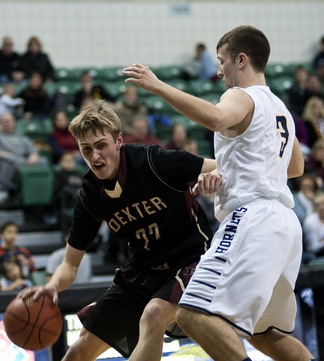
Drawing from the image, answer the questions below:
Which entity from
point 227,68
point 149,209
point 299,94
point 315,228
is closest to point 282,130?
point 227,68

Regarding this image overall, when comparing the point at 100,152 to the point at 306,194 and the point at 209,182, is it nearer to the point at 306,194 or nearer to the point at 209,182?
the point at 209,182

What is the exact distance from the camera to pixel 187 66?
15633 millimetres

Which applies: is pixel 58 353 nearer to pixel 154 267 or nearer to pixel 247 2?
pixel 154 267

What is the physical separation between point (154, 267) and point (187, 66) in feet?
36.3

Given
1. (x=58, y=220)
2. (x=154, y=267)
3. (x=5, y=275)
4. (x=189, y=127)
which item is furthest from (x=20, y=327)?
(x=189, y=127)

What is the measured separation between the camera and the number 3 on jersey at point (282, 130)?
4.36 meters

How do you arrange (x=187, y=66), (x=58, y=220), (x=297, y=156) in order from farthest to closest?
(x=187, y=66)
(x=58, y=220)
(x=297, y=156)

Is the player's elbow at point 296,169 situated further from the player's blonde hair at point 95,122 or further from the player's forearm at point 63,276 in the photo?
the player's forearm at point 63,276

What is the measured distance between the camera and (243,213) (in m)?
4.21

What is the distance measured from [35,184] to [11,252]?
1807mm

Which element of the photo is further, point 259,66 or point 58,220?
point 58,220

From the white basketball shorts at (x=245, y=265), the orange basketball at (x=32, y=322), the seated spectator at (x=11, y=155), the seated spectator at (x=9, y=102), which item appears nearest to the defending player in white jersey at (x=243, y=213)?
the white basketball shorts at (x=245, y=265)

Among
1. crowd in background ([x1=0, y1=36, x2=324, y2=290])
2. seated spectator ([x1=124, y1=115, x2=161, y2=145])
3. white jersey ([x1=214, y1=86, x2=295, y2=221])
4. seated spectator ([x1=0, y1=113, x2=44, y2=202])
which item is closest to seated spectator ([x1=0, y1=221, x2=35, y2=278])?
crowd in background ([x1=0, y1=36, x2=324, y2=290])

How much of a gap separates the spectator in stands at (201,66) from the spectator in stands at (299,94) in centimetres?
168
